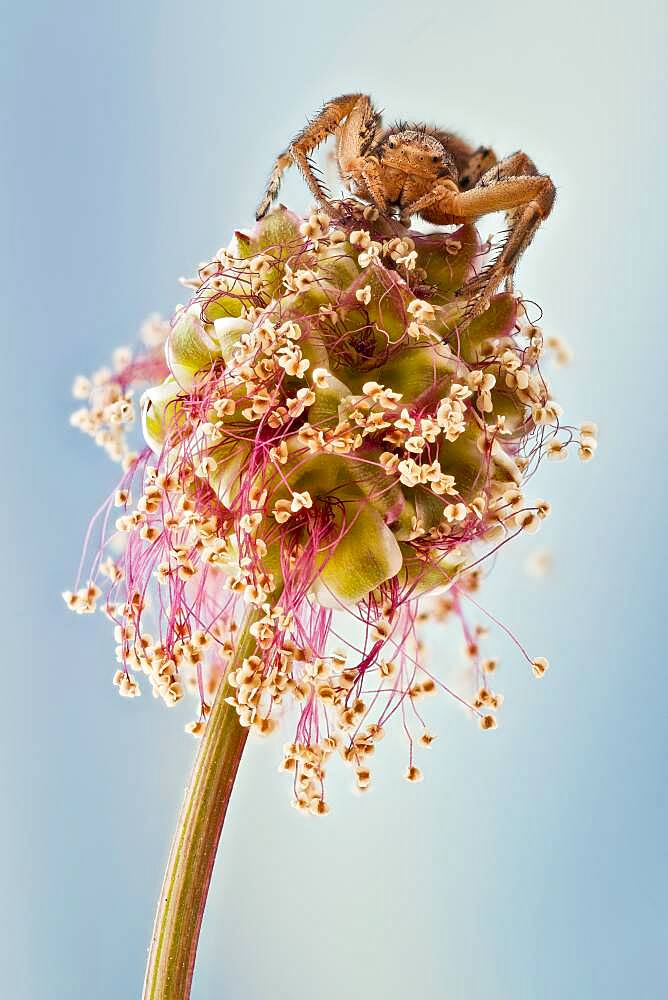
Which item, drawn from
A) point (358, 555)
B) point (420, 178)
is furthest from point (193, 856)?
point (420, 178)

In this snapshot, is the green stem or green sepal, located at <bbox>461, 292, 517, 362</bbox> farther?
green sepal, located at <bbox>461, 292, 517, 362</bbox>

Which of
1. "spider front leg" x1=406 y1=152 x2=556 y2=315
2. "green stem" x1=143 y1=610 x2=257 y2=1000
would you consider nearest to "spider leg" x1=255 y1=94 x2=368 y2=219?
"spider front leg" x1=406 y1=152 x2=556 y2=315

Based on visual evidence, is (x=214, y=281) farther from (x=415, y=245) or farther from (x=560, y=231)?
(x=560, y=231)

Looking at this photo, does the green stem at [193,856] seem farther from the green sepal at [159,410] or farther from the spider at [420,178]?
the spider at [420,178]

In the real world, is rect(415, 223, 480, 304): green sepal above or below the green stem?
above

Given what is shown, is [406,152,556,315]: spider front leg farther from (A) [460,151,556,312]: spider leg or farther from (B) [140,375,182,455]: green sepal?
(B) [140,375,182,455]: green sepal

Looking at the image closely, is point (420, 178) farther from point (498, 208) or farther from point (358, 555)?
point (358, 555)

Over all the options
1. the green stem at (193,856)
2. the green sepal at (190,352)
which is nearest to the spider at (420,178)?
the green sepal at (190,352)

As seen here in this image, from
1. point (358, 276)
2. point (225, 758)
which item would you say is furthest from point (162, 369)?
point (225, 758)
